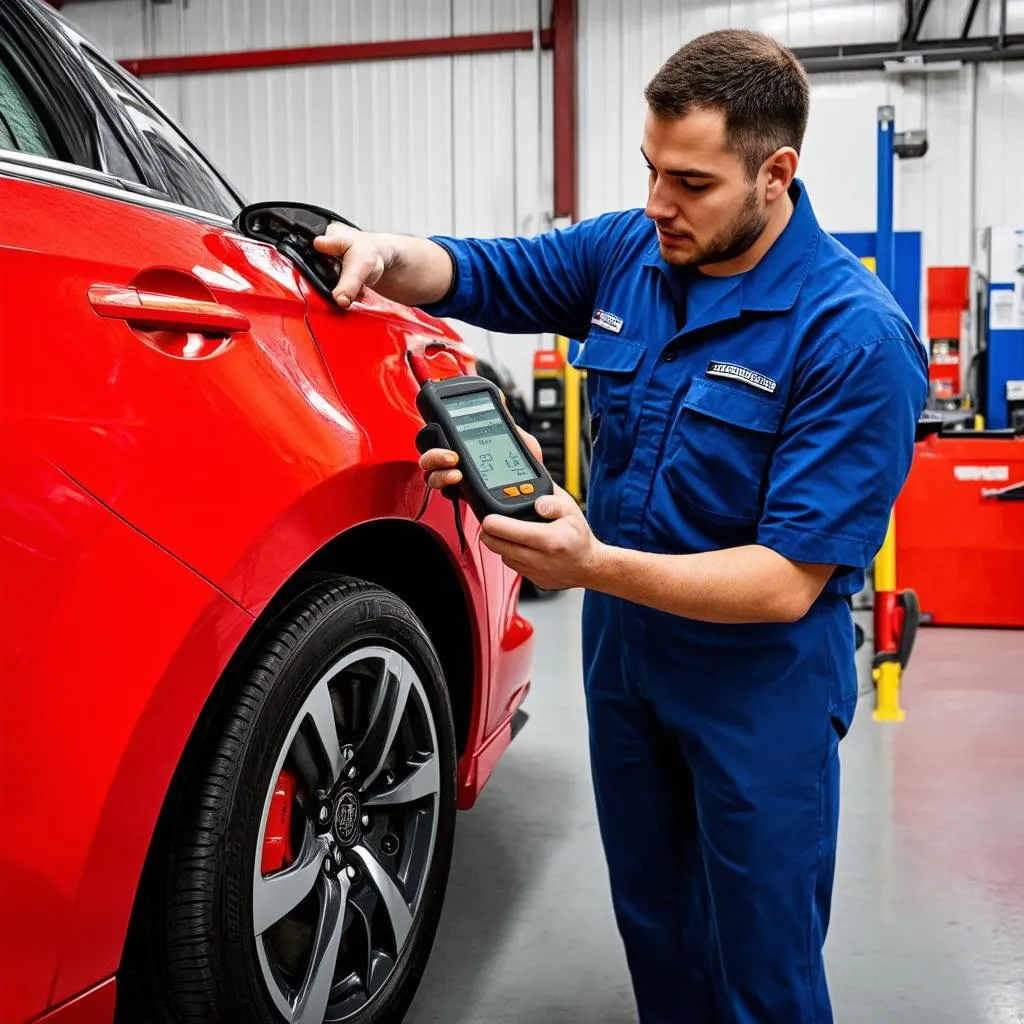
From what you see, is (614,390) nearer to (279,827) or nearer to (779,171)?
(779,171)

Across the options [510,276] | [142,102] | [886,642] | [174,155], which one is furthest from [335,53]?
[510,276]

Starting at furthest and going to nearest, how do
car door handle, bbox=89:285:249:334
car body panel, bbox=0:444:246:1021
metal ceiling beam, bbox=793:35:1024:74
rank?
metal ceiling beam, bbox=793:35:1024:74 → car door handle, bbox=89:285:249:334 → car body panel, bbox=0:444:246:1021

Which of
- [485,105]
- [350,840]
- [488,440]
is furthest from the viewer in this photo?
[485,105]

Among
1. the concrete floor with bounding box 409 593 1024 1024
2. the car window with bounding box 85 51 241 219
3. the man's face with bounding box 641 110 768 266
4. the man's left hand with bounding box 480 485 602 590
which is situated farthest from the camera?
the concrete floor with bounding box 409 593 1024 1024

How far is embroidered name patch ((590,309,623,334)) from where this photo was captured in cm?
150

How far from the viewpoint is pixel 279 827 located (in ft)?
4.36

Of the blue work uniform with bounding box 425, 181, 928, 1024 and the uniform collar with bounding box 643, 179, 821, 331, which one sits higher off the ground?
the uniform collar with bounding box 643, 179, 821, 331

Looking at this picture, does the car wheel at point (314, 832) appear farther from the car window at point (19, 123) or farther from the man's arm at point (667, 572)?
the car window at point (19, 123)

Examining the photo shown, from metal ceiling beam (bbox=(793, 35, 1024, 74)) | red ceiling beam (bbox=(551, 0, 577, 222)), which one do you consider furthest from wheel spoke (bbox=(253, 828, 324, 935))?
metal ceiling beam (bbox=(793, 35, 1024, 74))

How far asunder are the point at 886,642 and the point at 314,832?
9.07 feet

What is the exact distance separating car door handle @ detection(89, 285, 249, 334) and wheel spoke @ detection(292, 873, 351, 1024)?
2.46 ft

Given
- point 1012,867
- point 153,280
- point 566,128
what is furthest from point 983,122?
point 153,280

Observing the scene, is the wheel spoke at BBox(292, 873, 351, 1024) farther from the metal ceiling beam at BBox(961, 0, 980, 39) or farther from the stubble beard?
the metal ceiling beam at BBox(961, 0, 980, 39)

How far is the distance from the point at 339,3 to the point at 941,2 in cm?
514
